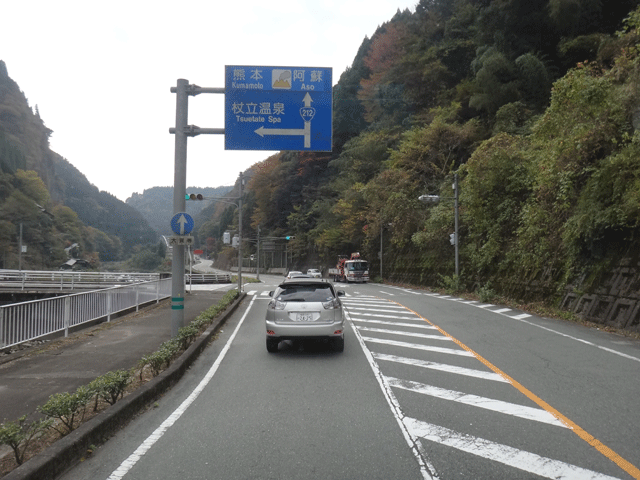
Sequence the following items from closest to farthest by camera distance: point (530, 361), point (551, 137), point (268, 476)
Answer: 1. point (268, 476)
2. point (530, 361)
3. point (551, 137)

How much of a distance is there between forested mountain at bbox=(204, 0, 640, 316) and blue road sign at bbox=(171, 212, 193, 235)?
11577 mm

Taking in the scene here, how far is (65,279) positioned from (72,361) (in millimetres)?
27666

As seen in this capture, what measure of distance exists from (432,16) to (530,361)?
5111cm

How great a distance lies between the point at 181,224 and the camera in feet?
34.8

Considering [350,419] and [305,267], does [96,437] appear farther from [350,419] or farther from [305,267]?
[305,267]

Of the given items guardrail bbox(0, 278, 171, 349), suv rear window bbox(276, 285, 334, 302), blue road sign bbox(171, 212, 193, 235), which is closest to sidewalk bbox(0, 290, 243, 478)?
guardrail bbox(0, 278, 171, 349)

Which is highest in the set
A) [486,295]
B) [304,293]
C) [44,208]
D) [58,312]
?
Answer: [44,208]

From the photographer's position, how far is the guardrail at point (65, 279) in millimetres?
30281

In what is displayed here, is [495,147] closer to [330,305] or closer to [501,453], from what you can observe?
[330,305]

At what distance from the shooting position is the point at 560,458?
422 cm

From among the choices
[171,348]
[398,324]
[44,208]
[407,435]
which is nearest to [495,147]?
[398,324]

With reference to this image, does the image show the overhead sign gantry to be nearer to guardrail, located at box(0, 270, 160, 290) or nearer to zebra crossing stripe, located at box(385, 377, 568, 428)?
zebra crossing stripe, located at box(385, 377, 568, 428)

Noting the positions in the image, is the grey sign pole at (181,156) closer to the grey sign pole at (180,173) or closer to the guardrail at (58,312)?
the grey sign pole at (180,173)

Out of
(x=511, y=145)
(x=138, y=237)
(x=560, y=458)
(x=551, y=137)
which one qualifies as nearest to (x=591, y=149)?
(x=551, y=137)
